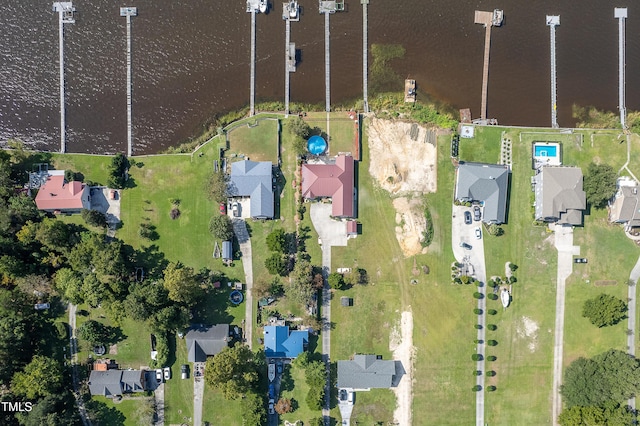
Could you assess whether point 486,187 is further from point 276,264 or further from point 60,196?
point 60,196

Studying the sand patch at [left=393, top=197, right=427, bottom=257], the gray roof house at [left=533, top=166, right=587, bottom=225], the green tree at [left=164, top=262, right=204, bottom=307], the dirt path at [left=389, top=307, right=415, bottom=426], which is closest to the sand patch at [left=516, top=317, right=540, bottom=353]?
the gray roof house at [left=533, top=166, right=587, bottom=225]

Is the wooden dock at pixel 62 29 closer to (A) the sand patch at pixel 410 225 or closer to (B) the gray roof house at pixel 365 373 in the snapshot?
(A) the sand patch at pixel 410 225

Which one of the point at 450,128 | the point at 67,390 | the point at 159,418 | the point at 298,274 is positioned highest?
the point at 450,128

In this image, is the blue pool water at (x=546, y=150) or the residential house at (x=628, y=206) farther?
the blue pool water at (x=546, y=150)

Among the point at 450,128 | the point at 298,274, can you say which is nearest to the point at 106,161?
the point at 298,274

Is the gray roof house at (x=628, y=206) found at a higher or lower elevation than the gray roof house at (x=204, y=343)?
higher

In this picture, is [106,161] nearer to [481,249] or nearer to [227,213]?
[227,213]

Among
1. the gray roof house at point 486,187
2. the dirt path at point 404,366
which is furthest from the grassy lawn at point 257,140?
the dirt path at point 404,366

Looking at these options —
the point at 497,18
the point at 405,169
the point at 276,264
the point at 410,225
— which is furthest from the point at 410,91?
the point at 276,264
